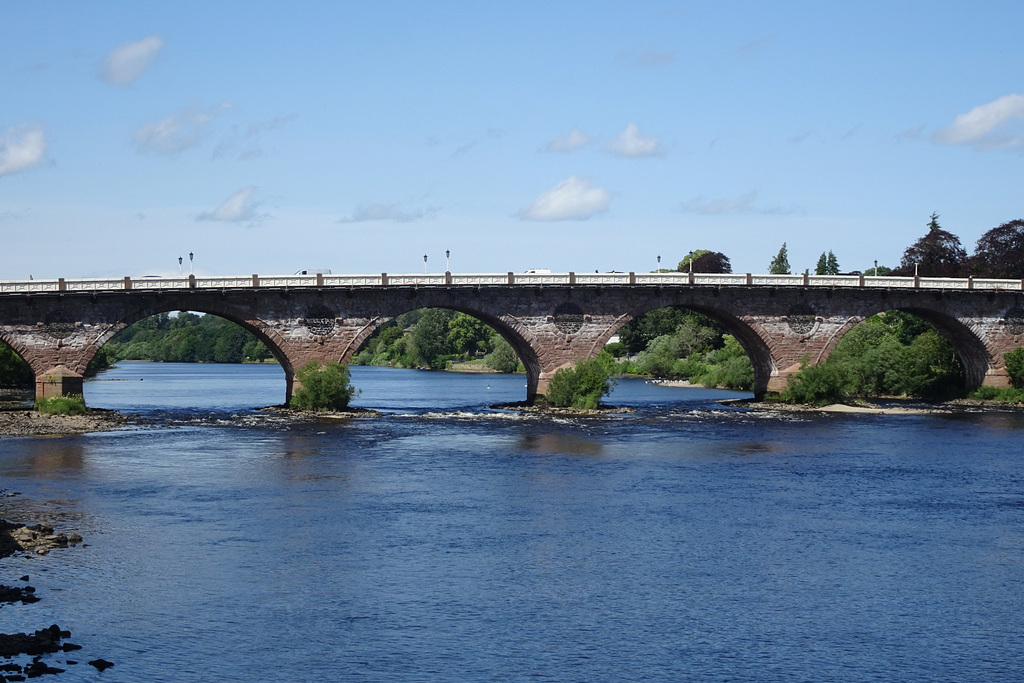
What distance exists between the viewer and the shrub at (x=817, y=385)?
3440 inches

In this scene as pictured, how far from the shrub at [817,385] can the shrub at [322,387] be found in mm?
33548

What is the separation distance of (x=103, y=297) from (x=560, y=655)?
5675 centimetres

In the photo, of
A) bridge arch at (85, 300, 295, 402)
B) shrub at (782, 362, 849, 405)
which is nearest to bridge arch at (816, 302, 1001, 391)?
shrub at (782, 362, 849, 405)

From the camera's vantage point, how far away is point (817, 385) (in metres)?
87.4

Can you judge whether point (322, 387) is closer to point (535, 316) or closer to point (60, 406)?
point (535, 316)

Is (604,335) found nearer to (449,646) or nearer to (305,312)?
(305,312)

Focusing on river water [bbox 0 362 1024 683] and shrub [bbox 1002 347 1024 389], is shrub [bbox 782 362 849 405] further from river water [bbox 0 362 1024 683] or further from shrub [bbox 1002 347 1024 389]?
river water [bbox 0 362 1024 683]

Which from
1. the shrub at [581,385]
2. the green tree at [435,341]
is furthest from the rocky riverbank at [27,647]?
the green tree at [435,341]

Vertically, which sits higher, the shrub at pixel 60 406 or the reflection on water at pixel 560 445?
the shrub at pixel 60 406

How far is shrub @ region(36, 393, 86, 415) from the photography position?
72625mm

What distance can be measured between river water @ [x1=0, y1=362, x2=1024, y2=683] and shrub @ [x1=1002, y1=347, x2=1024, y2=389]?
32378 mm

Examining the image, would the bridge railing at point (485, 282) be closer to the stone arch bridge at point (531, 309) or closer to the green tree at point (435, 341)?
the stone arch bridge at point (531, 309)

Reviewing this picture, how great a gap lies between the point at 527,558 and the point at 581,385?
4786cm

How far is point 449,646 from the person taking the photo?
26609mm
